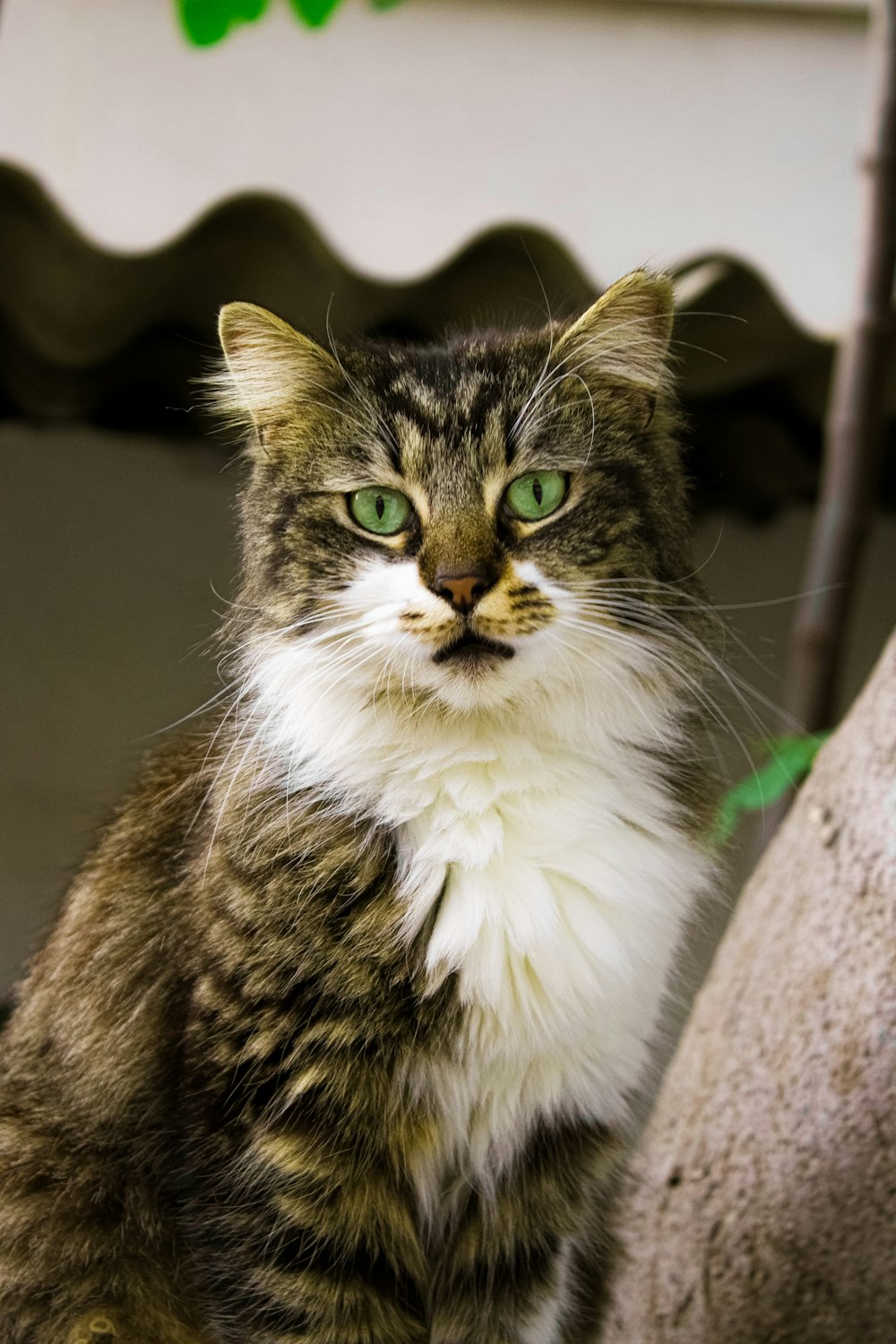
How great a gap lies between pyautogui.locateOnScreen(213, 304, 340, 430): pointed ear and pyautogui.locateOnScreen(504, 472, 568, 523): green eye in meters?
0.31

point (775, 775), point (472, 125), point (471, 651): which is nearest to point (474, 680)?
point (471, 651)

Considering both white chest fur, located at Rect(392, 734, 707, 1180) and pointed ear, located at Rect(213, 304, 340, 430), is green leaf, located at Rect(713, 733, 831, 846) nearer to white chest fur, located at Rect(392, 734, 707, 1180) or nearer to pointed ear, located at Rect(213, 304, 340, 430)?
white chest fur, located at Rect(392, 734, 707, 1180)

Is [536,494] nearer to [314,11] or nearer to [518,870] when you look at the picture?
[518,870]

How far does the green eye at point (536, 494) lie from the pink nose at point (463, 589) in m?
0.16

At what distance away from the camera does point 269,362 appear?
1762 millimetres

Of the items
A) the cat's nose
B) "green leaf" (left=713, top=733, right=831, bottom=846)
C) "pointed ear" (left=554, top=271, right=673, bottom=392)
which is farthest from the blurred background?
the cat's nose

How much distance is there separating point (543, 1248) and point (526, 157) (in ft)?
7.35

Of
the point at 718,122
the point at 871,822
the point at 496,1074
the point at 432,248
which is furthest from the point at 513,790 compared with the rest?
the point at 718,122

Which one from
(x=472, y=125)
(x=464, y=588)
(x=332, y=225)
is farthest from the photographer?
(x=472, y=125)

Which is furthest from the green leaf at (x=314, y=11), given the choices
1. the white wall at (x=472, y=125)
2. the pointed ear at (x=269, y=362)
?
the white wall at (x=472, y=125)

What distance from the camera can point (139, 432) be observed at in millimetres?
3395

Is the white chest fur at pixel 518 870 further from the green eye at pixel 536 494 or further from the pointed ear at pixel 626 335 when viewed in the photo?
the pointed ear at pixel 626 335

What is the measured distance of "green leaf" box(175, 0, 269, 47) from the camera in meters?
1.36

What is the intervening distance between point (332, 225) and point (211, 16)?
1.44 meters
